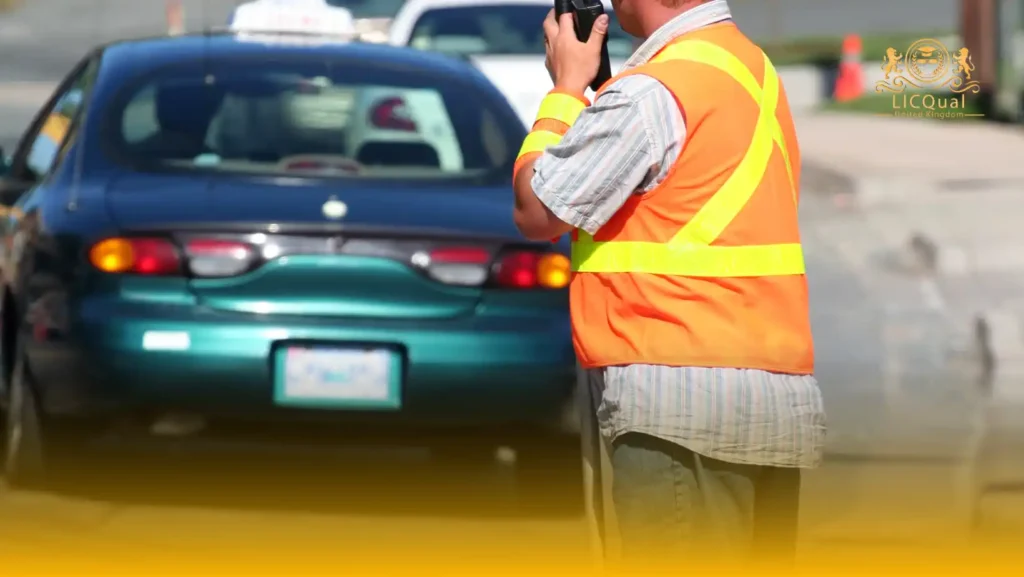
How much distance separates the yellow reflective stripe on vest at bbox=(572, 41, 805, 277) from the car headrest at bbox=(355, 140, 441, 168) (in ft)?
9.11

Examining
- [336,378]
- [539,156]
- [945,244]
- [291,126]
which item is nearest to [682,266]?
[539,156]

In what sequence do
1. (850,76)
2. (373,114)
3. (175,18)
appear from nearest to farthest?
(373,114) < (850,76) < (175,18)

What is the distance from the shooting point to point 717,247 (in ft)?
10.6

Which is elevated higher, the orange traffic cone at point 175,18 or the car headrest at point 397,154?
the car headrest at point 397,154

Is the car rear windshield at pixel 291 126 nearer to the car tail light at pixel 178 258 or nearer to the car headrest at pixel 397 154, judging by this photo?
the car headrest at pixel 397 154

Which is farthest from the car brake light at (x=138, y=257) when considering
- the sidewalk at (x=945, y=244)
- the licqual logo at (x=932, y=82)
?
the licqual logo at (x=932, y=82)

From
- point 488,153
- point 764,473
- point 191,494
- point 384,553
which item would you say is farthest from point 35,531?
point 764,473

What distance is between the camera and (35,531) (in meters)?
5.58

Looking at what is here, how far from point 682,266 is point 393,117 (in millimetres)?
3741

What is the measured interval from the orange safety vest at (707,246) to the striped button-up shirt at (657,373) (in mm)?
26

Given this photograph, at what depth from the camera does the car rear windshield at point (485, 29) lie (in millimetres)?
14703

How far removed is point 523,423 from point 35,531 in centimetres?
133

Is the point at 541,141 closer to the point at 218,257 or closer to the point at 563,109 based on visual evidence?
the point at 563,109

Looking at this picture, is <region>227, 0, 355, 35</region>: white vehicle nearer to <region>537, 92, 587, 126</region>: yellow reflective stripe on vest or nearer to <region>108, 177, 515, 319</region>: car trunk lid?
<region>108, 177, 515, 319</region>: car trunk lid
